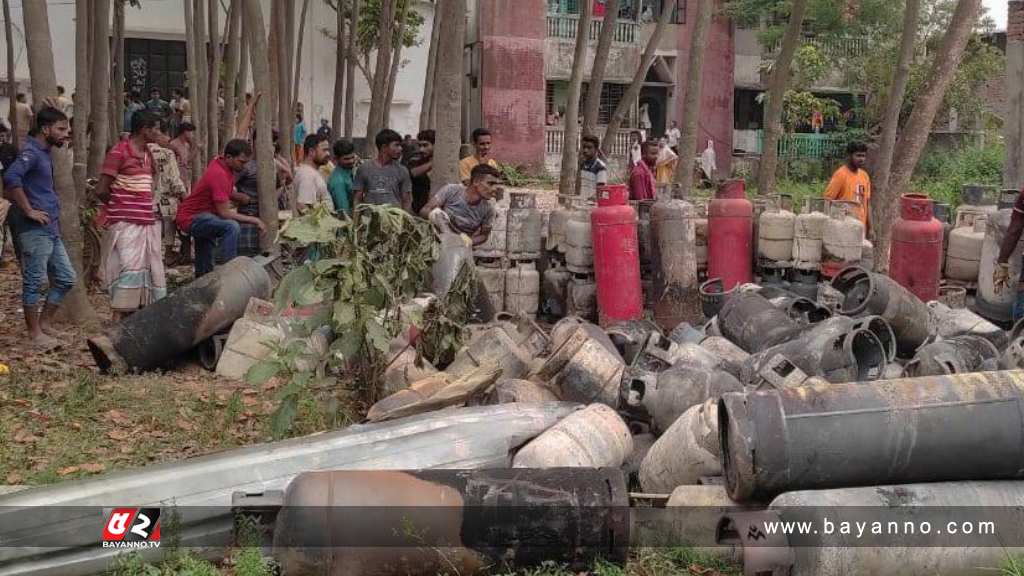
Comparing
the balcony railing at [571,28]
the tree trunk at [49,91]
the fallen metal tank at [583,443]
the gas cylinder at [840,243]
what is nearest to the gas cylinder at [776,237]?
the gas cylinder at [840,243]

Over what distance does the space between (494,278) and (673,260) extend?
145cm

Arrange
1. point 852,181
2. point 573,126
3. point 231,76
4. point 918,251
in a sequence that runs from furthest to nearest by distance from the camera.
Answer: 1. point 231,76
2. point 573,126
3. point 852,181
4. point 918,251

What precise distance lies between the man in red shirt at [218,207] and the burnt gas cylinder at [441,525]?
5.15m

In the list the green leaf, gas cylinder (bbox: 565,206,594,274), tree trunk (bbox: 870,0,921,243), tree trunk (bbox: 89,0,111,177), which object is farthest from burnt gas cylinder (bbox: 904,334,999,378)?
tree trunk (bbox: 89,0,111,177)

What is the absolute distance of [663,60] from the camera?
31.4 metres

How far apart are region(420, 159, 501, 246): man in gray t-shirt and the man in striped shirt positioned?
2.13 metres

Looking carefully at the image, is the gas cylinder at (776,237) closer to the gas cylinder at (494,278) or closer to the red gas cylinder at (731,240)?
the red gas cylinder at (731,240)

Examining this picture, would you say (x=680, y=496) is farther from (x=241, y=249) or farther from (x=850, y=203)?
(x=241, y=249)

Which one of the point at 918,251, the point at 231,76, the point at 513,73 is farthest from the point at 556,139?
the point at 918,251

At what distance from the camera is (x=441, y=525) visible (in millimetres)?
4398

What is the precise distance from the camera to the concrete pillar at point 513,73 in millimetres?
29844

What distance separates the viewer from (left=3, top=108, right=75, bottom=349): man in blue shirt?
791 cm

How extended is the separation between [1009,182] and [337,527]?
879cm

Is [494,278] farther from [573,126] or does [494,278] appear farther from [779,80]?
[779,80]
